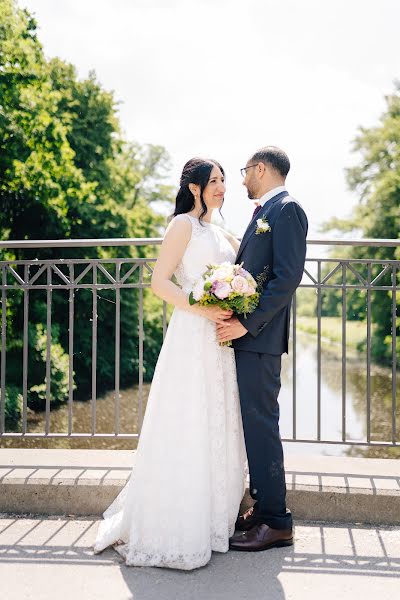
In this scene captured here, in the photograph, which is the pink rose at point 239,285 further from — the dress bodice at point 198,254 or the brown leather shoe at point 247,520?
the brown leather shoe at point 247,520

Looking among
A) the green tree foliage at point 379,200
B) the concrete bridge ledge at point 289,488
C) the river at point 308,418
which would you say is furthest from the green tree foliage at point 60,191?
the concrete bridge ledge at point 289,488

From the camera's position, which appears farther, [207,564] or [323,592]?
[207,564]

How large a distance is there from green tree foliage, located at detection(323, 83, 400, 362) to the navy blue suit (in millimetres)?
23209

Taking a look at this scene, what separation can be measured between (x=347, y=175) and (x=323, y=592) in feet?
116

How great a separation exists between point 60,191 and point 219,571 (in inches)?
766

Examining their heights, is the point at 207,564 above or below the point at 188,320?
below

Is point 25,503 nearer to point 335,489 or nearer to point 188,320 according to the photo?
point 188,320

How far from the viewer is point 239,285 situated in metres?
3.60

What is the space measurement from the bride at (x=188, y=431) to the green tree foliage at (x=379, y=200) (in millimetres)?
23234

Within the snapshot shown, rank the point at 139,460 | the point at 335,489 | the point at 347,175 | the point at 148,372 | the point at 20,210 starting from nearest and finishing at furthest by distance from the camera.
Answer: the point at 139,460 → the point at 335,489 → the point at 20,210 → the point at 148,372 → the point at 347,175

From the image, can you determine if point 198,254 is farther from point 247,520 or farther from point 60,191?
point 60,191

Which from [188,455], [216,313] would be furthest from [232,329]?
[188,455]

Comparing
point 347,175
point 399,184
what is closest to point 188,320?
point 399,184

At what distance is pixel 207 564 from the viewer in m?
3.66
